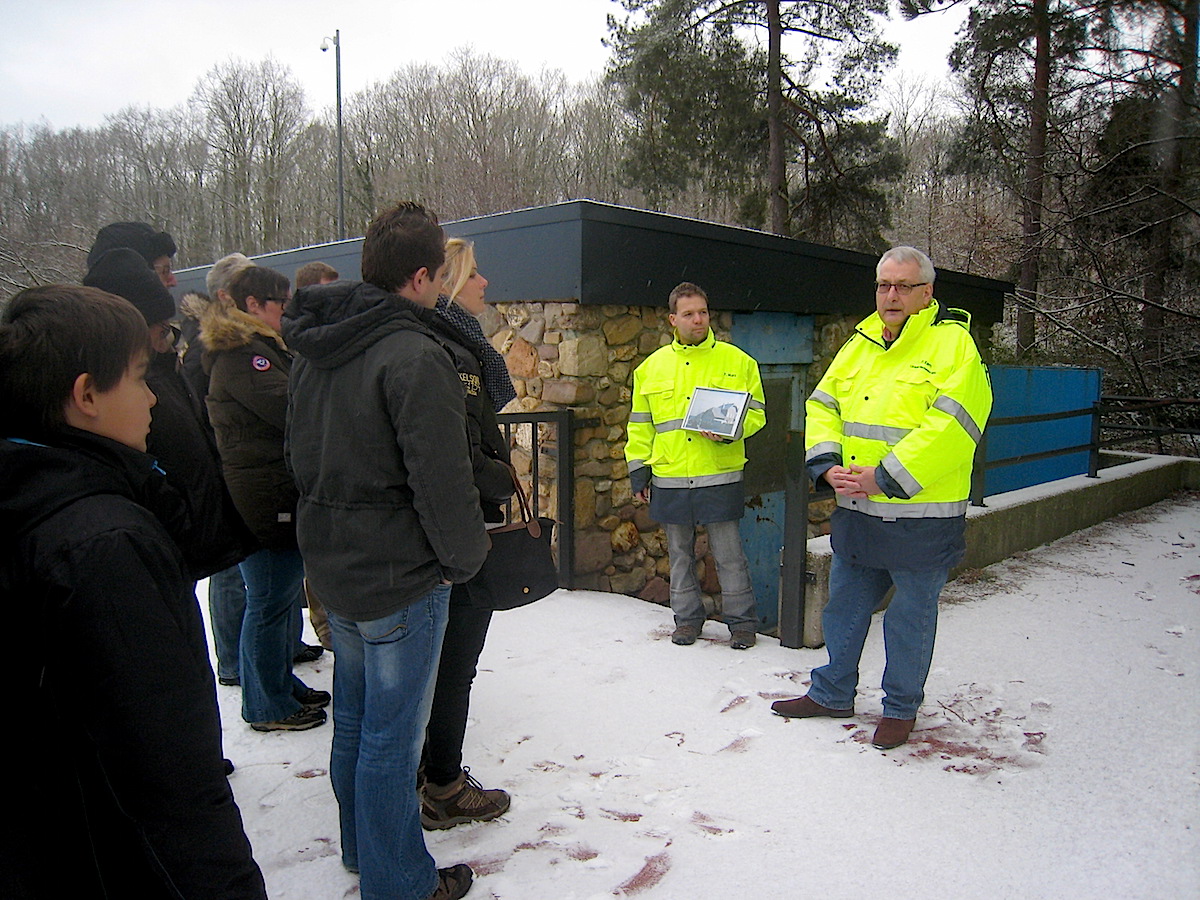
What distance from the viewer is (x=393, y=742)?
2096mm

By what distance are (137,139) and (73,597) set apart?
44287 millimetres

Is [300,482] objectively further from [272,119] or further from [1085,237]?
[272,119]

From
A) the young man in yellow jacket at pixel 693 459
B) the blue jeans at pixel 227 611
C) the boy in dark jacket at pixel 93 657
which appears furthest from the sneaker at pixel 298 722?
the boy in dark jacket at pixel 93 657

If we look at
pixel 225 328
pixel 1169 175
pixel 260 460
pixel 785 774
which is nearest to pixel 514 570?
pixel 260 460

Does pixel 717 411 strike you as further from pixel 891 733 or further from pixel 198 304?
pixel 198 304

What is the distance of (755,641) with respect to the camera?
4.24 meters

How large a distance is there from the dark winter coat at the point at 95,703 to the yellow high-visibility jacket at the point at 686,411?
10.1 ft

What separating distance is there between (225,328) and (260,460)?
19.1 inches

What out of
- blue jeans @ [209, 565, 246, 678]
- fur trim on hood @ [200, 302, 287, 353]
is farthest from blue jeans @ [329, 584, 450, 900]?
blue jeans @ [209, 565, 246, 678]

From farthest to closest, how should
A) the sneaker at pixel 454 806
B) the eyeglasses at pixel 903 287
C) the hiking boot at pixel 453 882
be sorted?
the eyeglasses at pixel 903 287 → the sneaker at pixel 454 806 → the hiking boot at pixel 453 882

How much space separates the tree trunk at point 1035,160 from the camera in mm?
13938

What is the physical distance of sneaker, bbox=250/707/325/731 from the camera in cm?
317

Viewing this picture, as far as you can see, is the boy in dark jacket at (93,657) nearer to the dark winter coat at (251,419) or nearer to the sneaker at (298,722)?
the dark winter coat at (251,419)

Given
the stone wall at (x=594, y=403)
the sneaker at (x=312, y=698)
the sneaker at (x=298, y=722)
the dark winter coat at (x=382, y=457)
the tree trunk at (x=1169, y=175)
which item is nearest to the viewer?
the dark winter coat at (x=382, y=457)
